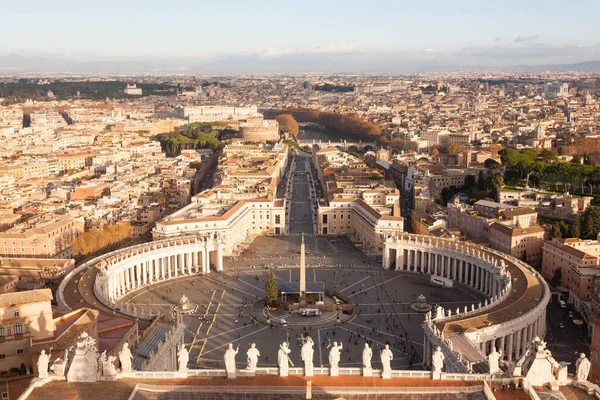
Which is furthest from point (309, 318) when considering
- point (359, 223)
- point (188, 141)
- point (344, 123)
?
point (344, 123)

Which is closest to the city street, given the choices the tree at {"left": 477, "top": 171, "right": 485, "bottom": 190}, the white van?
the white van

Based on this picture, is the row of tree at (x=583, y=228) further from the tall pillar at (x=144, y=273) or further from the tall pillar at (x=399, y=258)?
the tall pillar at (x=144, y=273)

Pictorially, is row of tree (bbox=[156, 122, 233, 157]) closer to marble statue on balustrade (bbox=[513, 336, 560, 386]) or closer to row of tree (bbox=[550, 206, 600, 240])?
row of tree (bbox=[550, 206, 600, 240])

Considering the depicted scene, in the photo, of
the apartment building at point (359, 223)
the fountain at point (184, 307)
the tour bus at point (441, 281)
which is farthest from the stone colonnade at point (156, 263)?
the tour bus at point (441, 281)

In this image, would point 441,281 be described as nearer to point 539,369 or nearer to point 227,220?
point 227,220

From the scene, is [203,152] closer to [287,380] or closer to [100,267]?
[100,267]

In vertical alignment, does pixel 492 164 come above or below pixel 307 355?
below
